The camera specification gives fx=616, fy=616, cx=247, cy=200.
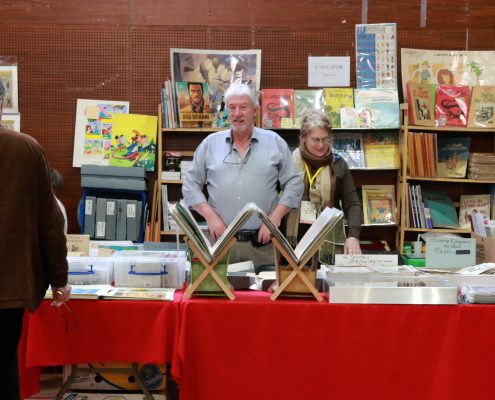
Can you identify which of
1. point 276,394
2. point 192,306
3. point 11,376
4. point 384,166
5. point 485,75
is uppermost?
point 485,75

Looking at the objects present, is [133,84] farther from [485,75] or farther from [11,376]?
[11,376]

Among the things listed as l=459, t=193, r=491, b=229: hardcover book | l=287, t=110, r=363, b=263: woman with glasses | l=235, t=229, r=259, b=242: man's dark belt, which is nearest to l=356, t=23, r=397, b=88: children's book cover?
l=459, t=193, r=491, b=229: hardcover book

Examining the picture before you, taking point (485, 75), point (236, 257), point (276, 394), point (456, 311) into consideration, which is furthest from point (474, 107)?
point (276, 394)

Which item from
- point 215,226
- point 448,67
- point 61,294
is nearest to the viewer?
point 61,294

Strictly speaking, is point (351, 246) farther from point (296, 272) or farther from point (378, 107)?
point (378, 107)

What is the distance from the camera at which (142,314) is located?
227 cm

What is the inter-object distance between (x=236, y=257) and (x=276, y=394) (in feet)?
3.38

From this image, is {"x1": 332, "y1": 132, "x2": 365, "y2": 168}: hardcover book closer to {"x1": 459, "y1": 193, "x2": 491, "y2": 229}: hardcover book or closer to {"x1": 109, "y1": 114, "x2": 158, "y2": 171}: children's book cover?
{"x1": 459, "y1": 193, "x2": 491, "y2": 229}: hardcover book

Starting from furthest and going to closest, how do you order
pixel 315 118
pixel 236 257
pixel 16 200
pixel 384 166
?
1. pixel 384 166
2. pixel 315 118
3. pixel 236 257
4. pixel 16 200

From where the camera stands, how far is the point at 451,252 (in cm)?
262

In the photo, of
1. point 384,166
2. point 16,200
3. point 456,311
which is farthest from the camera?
point 384,166

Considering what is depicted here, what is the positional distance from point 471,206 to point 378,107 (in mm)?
1113

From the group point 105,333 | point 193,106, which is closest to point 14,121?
point 193,106

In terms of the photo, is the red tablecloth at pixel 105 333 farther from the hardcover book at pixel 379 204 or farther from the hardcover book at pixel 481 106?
the hardcover book at pixel 481 106
